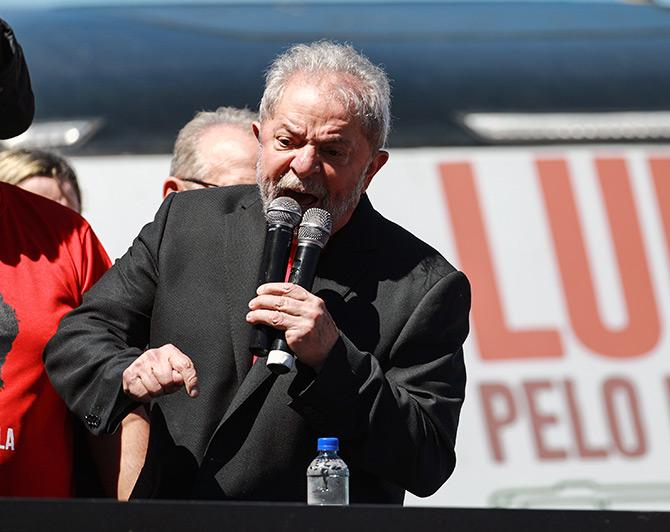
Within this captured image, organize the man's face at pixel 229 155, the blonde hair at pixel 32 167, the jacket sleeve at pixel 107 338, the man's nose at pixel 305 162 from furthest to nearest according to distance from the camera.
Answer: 1. the blonde hair at pixel 32 167
2. the man's face at pixel 229 155
3. the man's nose at pixel 305 162
4. the jacket sleeve at pixel 107 338

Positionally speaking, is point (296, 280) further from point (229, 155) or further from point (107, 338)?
point (229, 155)

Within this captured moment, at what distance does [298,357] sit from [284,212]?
27 centimetres

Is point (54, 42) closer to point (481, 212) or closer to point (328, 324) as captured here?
point (481, 212)

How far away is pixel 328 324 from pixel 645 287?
3.98 metres

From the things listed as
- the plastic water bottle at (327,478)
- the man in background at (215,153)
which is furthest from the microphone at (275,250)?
the man in background at (215,153)

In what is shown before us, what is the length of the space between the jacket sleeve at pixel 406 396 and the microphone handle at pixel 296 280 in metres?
0.11

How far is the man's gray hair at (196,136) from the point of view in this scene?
3846 millimetres

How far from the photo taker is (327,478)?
2.55 metres

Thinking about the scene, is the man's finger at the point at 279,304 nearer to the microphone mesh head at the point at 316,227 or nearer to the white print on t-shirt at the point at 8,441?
the microphone mesh head at the point at 316,227

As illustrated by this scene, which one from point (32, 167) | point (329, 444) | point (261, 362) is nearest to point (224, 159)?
point (32, 167)

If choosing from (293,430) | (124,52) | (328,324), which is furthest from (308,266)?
(124,52)

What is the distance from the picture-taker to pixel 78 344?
266 cm

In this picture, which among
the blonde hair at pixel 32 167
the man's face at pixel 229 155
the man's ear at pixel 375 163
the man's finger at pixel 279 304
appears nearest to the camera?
the man's finger at pixel 279 304

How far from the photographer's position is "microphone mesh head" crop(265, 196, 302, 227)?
2551 millimetres
